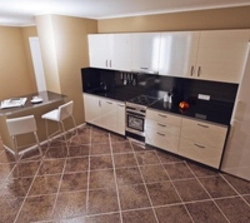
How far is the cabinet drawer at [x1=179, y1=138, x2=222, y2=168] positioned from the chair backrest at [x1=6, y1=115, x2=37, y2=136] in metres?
2.33

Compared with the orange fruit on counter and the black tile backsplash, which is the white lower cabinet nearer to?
the orange fruit on counter

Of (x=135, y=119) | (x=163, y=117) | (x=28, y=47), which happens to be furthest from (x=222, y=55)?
(x=28, y=47)

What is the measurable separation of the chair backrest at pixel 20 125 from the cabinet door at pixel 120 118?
153cm

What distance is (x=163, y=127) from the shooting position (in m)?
3.11

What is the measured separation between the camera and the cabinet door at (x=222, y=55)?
2381mm

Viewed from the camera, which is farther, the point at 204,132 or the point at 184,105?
the point at 184,105

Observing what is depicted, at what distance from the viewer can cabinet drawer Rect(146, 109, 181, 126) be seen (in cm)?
291

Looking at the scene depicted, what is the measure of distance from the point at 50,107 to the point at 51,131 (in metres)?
0.52

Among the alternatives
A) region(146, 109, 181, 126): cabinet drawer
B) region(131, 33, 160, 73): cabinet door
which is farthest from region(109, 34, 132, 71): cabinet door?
region(146, 109, 181, 126): cabinet drawer

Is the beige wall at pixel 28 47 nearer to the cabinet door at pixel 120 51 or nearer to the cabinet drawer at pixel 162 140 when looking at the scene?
the cabinet door at pixel 120 51

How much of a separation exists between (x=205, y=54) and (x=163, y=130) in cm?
133

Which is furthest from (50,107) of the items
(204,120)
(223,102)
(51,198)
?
(223,102)

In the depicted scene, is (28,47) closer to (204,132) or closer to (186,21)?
(186,21)

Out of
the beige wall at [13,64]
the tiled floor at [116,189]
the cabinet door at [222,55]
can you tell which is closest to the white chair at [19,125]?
the tiled floor at [116,189]
